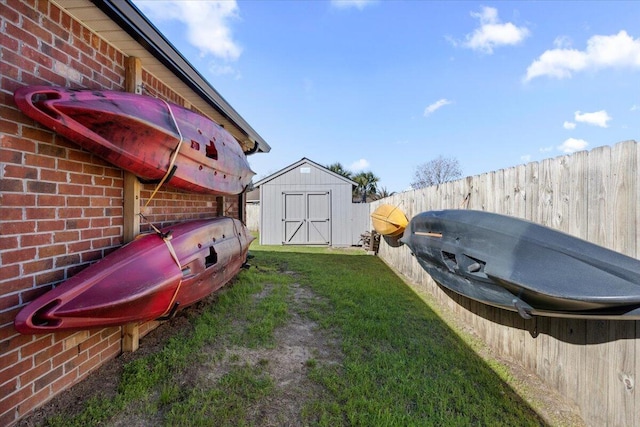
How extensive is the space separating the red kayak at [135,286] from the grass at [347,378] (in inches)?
19.9

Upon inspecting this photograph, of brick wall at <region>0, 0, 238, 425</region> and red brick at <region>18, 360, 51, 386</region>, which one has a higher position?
brick wall at <region>0, 0, 238, 425</region>

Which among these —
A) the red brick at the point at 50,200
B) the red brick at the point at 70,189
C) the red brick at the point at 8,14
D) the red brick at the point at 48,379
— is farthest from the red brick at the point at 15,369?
the red brick at the point at 8,14

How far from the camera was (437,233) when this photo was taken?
10.0 feet

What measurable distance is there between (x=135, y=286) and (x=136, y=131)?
109 cm

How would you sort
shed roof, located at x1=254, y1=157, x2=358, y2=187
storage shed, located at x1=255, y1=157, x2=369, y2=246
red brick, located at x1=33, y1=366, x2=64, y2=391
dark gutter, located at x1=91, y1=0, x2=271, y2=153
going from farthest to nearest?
shed roof, located at x1=254, y1=157, x2=358, y2=187
storage shed, located at x1=255, y1=157, x2=369, y2=246
dark gutter, located at x1=91, y1=0, x2=271, y2=153
red brick, located at x1=33, y1=366, x2=64, y2=391

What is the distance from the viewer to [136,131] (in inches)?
76.2

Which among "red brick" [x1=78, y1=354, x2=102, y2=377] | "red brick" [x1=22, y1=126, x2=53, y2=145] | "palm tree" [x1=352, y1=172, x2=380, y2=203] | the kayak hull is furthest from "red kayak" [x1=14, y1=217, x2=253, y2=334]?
"palm tree" [x1=352, y1=172, x2=380, y2=203]

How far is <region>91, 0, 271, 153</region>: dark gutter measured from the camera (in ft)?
5.97

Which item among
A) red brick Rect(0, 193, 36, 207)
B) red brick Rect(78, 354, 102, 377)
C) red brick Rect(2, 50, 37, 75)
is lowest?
red brick Rect(78, 354, 102, 377)

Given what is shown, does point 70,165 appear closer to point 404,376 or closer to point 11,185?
point 11,185

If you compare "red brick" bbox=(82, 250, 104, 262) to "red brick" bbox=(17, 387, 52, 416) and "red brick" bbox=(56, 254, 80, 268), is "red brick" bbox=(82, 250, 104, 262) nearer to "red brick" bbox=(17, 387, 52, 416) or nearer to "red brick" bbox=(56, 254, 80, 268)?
"red brick" bbox=(56, 254, 80, 268)

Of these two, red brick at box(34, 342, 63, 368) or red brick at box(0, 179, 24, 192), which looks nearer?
red brick at box(0, 179, 24, 192)

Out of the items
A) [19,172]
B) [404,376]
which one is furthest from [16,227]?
[404,376]

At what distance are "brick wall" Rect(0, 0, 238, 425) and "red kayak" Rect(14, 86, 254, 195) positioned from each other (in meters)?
0.18
